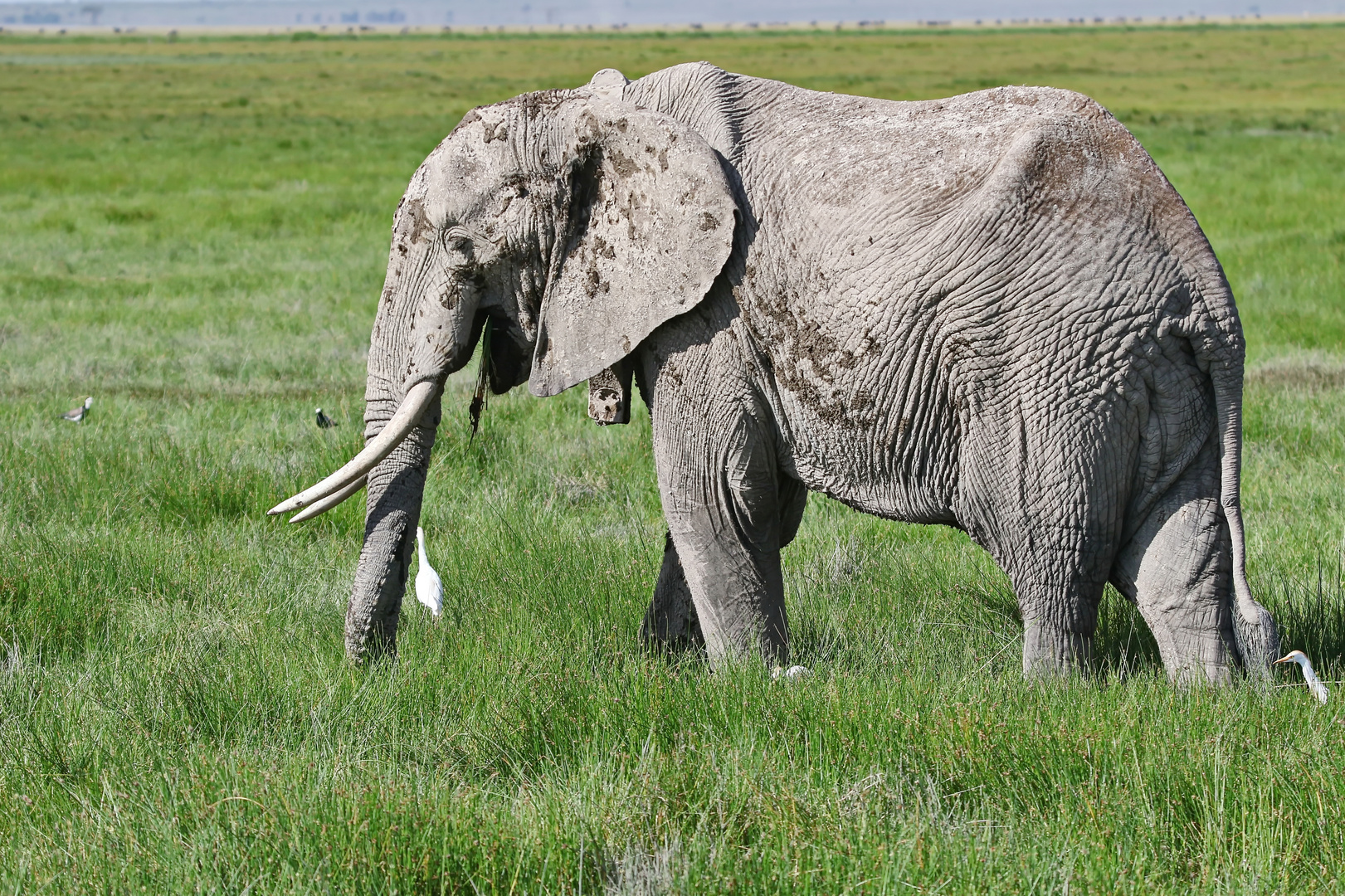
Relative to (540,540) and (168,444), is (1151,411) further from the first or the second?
(168,444)

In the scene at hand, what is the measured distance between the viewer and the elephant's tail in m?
3.17

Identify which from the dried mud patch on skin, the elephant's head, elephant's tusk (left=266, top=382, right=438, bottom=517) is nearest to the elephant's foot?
the elephant's head

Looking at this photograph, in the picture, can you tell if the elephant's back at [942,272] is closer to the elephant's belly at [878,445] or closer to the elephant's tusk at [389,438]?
the elephant's belly at [878,445]

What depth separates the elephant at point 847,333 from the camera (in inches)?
126

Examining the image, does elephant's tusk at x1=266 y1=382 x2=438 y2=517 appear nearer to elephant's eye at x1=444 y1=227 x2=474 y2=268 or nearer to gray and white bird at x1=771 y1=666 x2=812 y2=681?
elephant's eye at x1=444 y1=227 x2=474 y2=268

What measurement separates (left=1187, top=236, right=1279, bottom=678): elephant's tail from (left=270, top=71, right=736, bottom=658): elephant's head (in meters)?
1.15

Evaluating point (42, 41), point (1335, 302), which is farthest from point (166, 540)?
point (42, 41)

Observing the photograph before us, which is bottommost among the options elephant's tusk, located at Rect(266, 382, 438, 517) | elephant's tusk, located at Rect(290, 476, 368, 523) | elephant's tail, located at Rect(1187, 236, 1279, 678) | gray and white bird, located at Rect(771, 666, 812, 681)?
gray and white bird, located at Rect(771, 666, 812, 681)

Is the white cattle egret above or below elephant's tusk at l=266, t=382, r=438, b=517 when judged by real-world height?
below

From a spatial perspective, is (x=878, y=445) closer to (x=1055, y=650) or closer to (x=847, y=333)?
(x=847, y=333)

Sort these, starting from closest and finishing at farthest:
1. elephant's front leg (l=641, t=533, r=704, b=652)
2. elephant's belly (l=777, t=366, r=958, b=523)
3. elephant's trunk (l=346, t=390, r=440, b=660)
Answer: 1. elephant's belly (l=777, t=366, r=958, b=523)
2. elephant's trunk (l=346, t=390, r=440, b=660)
3. elephant's front leg (l=641, t=533, r=704, b=652)

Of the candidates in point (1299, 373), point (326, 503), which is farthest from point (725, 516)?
point (1299, 373)

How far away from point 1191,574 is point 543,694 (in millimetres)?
1638

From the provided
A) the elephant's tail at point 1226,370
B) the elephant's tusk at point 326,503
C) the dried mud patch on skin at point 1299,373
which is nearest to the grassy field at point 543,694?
the dried mud patch on skin at point 1299,373
